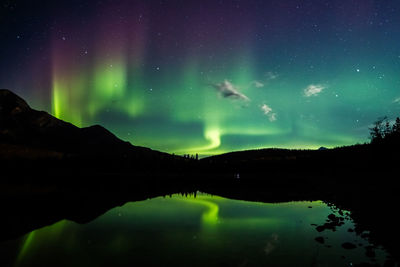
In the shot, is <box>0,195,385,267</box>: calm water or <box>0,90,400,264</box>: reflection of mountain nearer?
<box>0,195,385,267</box>: calm water

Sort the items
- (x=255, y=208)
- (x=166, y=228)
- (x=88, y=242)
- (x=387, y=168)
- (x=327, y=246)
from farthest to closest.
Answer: (x=387, y=168), (x=255, y=208), (x=166, y=228), (x=88, y=242), (x=327, y=246)

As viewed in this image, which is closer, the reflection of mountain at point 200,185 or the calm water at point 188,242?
the calm water at point 188,242

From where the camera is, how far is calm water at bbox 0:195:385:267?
11.6 metres

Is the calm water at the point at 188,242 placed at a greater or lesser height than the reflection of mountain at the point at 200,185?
lesser

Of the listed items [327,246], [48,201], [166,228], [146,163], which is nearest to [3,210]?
[48,201]

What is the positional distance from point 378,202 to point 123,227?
24713 mm

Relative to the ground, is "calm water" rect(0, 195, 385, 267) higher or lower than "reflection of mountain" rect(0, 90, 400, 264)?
lower

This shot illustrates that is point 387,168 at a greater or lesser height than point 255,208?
greater

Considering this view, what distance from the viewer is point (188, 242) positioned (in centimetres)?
1498

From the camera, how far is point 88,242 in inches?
592

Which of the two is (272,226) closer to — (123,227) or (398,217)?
(398,217)

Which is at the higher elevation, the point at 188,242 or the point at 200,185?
the point at 200,185

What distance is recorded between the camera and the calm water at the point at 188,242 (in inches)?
456

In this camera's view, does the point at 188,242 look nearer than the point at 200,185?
Yes
